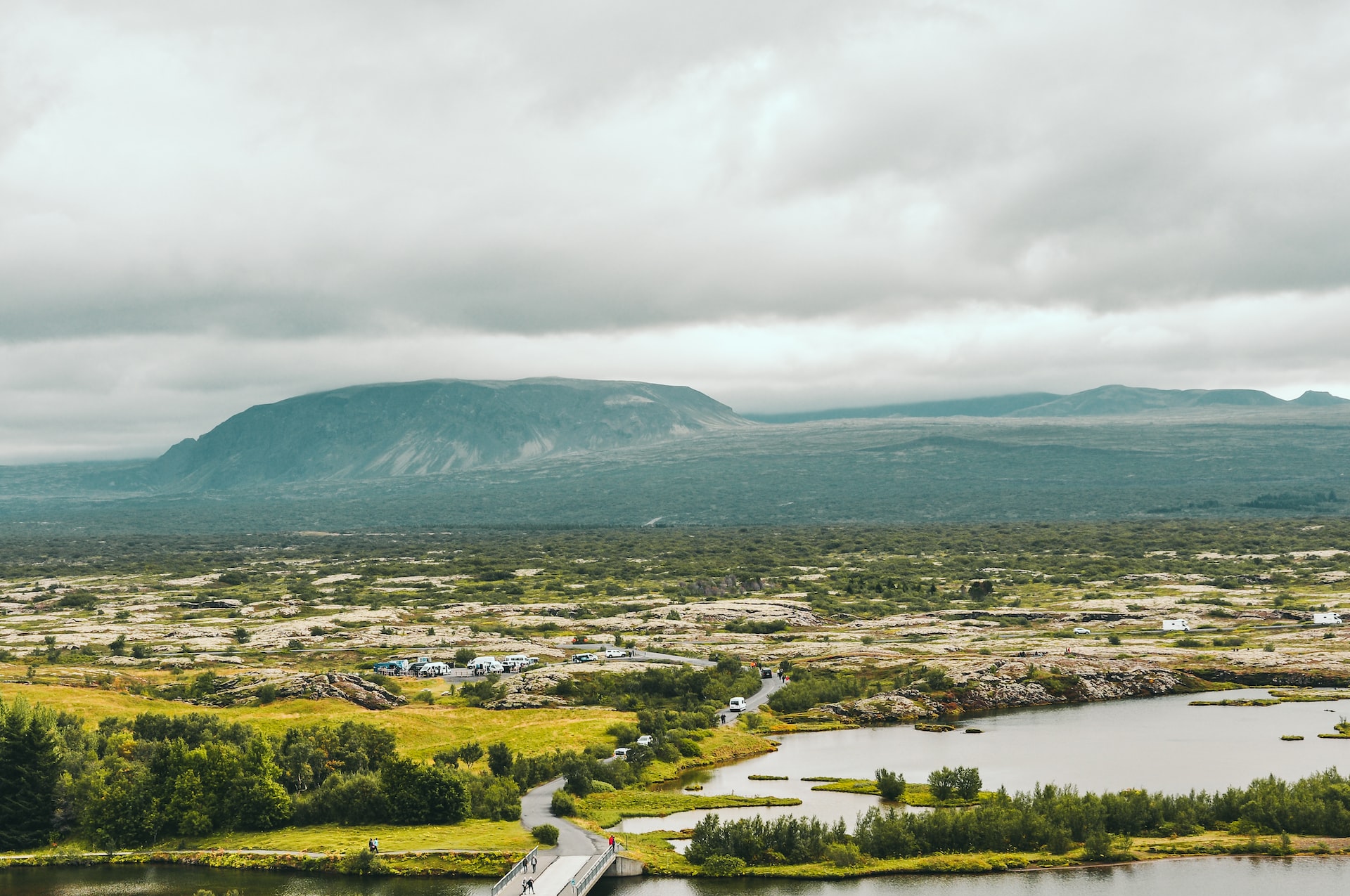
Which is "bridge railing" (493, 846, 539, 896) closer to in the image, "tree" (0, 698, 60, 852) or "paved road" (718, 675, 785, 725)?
"tree" (0, 698, 60, 852)

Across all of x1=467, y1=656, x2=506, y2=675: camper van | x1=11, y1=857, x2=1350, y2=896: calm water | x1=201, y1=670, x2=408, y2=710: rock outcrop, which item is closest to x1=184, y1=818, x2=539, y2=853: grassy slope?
x1=11, y1=857, x2=1350, y2=896: calm water

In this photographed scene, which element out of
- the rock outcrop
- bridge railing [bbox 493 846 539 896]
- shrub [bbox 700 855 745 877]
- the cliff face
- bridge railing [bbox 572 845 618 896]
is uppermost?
the rock outcrop

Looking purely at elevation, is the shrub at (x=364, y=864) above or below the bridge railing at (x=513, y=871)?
below

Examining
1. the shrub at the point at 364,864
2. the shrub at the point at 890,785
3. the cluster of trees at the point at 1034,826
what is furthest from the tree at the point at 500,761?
the shrub at the point at 890,785

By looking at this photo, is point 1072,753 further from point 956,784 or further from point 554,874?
point 554,874

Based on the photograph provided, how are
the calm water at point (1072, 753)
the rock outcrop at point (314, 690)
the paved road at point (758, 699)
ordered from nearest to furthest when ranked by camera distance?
the calm water at point (1072, 753) → the rock outcrop at point (314, 690) → the paved road at point (758, 699)

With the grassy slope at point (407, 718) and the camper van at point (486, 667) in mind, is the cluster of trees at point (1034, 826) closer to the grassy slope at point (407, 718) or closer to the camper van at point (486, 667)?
the grassy slope at point (407, 718)

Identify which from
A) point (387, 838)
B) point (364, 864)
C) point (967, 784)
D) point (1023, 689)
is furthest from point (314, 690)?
point (1023, 689)
